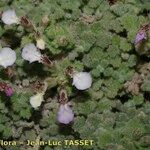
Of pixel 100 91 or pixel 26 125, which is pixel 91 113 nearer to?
pixel 100 91

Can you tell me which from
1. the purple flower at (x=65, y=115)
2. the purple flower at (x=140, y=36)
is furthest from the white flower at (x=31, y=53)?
the purple flower at (x=140, y=36)

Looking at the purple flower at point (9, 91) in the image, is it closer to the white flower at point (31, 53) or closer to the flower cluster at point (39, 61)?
the flower cluster at point (39, 61)

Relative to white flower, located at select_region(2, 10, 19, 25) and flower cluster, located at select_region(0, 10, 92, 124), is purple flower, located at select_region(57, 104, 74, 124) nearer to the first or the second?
flower cluster, located at select_region(0, 10, 92, 124)

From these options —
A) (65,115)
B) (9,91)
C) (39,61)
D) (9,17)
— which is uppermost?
(9,17)

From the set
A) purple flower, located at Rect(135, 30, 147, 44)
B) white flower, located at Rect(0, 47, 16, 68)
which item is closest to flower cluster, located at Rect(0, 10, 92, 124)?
white flower, located at Rect(0, 47, 16, 68)

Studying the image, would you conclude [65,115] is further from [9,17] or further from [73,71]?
[9,17]

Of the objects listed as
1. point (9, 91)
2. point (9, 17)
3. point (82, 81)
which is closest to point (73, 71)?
point (82, 81)

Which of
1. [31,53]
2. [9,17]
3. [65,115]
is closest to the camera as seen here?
[65,115]
